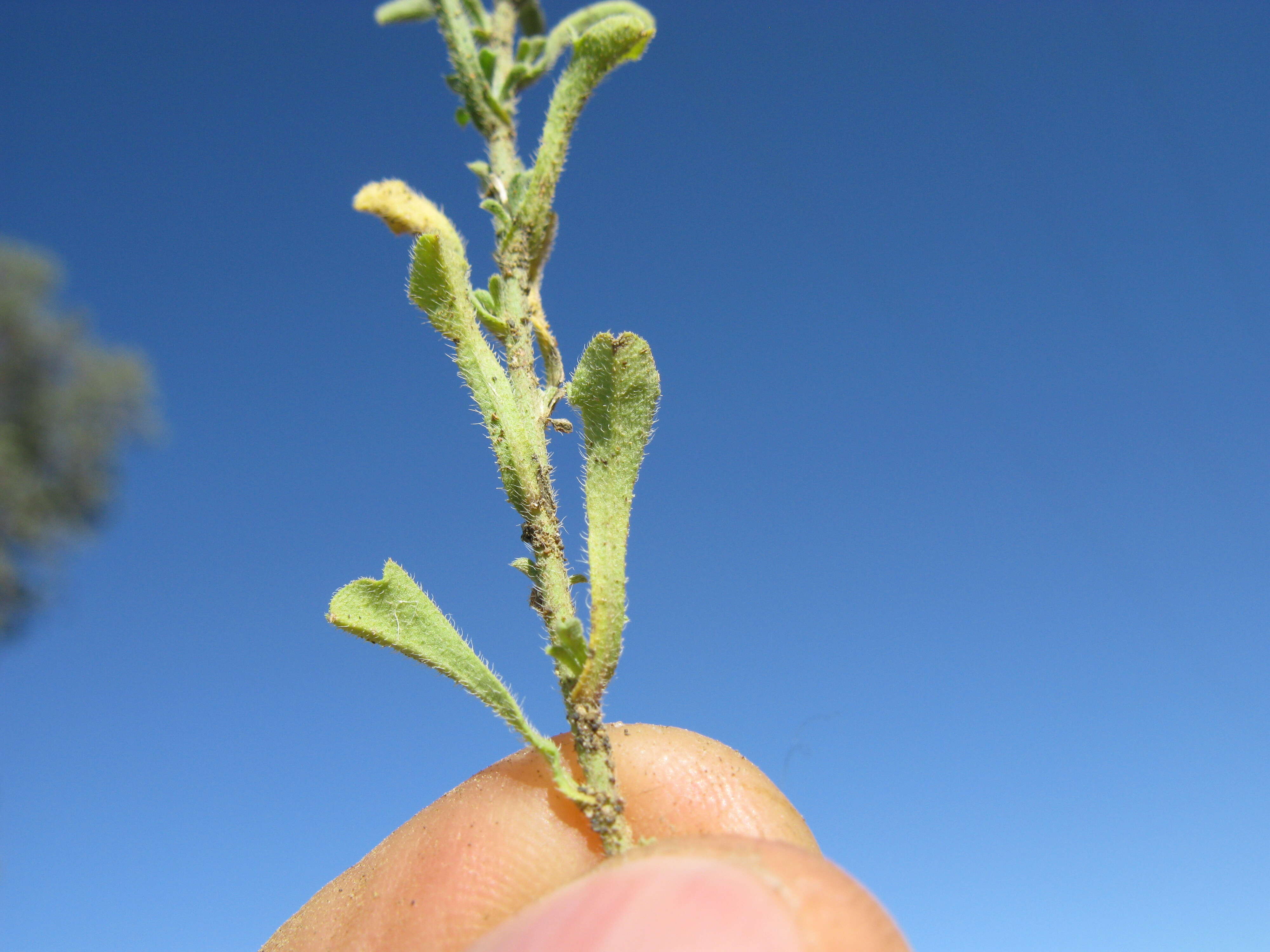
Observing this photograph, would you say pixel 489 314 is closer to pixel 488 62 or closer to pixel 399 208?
pixel 399 208

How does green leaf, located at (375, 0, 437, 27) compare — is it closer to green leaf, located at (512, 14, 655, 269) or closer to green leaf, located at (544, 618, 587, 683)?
green leaf, located at (512, 14, 655, 269)

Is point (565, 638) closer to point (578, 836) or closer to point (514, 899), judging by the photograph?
point (578, 836)

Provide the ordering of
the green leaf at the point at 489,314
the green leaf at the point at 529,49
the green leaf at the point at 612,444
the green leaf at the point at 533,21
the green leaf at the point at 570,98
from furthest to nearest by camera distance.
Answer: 1. the green leaf at the point at 533,21
2. the green leaf at the point at 529,49
3. the green leaf at the point at 570,98
4. the green leaf at the point at 489,314
5. the green leaf at the point at 612,444

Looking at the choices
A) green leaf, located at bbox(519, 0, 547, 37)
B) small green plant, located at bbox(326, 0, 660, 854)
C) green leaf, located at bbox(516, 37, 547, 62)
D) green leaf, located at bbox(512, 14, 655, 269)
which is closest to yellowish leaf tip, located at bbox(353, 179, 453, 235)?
small green plant, located at bbox(326, 0, 660, 854)

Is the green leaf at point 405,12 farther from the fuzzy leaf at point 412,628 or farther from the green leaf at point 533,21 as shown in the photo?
the fuzzy leaf at point 412,628

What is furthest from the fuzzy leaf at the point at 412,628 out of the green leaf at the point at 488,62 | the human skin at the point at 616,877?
the green leaf at the point at 488,62

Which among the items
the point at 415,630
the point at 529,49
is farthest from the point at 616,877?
the point at 529,49
